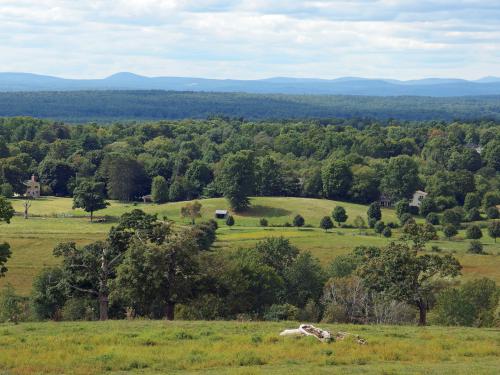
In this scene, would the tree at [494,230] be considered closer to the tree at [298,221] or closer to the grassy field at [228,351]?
the tree at [298,221]

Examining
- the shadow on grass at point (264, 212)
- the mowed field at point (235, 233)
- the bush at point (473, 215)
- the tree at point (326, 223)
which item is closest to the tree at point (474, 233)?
the mowed field at point (235, 233)

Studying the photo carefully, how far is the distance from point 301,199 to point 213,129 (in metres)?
77.9

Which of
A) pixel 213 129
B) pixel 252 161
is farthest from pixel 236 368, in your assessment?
pixel 213 129

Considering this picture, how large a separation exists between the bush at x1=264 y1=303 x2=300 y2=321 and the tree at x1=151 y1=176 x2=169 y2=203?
7246cm

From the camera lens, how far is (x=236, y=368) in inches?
896

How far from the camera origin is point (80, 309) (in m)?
38.6

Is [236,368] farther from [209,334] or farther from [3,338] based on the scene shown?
[3,338]

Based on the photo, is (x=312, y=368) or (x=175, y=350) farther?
(x=175, y=350)

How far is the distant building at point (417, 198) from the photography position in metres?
110

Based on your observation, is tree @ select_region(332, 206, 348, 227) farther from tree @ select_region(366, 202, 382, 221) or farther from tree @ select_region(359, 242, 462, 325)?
tree @ select_region(359, 242, 462, 325)

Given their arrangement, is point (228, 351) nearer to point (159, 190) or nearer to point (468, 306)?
point (468, 306)

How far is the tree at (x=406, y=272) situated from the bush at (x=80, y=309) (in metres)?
12.5

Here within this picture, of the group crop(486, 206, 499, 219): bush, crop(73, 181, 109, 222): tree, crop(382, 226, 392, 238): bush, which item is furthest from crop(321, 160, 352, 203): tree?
crop(73, 181, 109, 222): tree

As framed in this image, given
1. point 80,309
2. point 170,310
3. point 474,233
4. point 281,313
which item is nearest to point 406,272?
point 281,313
